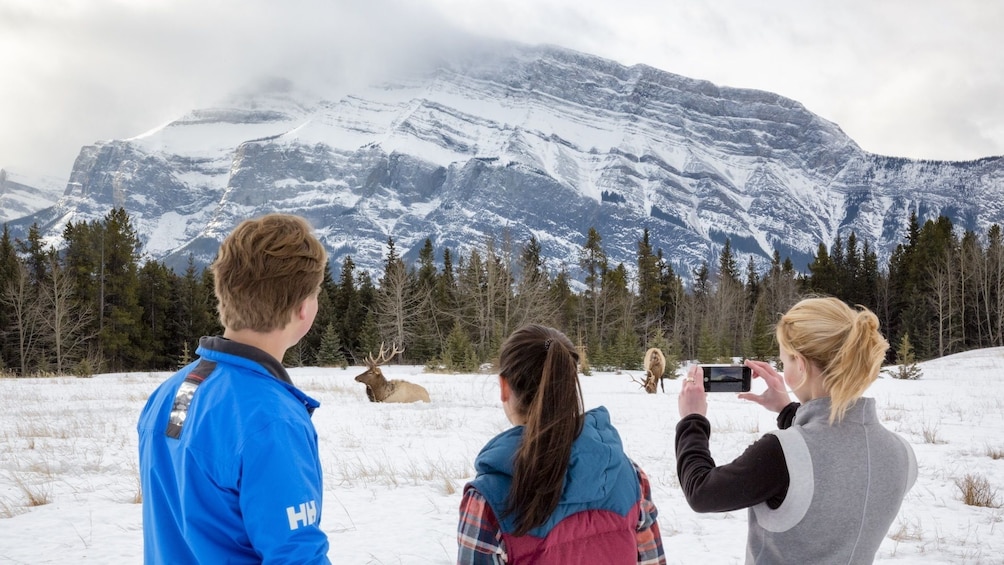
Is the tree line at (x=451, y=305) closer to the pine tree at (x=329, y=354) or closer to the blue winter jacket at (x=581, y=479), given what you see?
the pine tree at (x=329, y=354)

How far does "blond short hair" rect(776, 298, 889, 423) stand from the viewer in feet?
6.36

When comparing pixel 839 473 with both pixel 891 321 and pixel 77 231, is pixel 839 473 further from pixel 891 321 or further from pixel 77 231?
pixel 891 321

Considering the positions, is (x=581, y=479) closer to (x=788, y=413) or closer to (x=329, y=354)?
(x=788, y=413)

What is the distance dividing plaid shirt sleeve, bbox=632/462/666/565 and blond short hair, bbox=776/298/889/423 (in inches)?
24.3

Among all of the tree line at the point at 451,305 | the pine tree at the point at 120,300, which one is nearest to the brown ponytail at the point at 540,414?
the tree line at the point at 451,305

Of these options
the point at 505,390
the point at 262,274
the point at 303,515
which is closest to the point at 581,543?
the point at 505,390

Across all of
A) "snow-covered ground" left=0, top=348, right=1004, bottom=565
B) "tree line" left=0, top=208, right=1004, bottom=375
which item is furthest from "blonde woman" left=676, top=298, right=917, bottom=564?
"tree line" left=0, top=208, right=1004, bottom=375

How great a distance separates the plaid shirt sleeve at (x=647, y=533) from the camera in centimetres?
200

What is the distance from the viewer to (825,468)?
6.29ft

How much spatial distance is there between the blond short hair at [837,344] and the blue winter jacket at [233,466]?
1.55m

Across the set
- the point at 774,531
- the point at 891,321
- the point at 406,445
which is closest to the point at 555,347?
the point at 774,531

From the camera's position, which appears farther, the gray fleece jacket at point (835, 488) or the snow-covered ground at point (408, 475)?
the snow-covered ground at point (408, 475)

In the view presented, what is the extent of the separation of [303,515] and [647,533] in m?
1.10

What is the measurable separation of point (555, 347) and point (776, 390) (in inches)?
47.9
